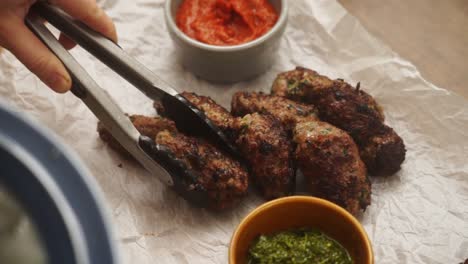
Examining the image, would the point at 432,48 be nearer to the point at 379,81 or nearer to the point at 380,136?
the point at 379,81

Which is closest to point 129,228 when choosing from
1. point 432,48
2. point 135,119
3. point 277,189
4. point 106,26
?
point 135,119

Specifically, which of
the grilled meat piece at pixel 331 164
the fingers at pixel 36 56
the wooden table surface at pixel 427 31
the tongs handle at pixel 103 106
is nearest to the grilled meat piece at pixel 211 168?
the tongs handle at pixel 103 106

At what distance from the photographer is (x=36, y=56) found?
1690 mm

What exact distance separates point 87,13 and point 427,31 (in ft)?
4.60

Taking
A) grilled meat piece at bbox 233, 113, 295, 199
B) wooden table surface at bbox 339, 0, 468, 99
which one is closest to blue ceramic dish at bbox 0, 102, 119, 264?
grilled meat piece at bbox 233, 113, 295, 199

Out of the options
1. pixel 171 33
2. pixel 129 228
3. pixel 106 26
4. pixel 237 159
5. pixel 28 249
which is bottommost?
pixel 129 228

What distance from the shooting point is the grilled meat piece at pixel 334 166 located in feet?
5.90

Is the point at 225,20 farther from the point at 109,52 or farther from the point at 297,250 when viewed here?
the point at 297,250

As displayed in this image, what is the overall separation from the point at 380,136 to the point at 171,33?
2.76 ft

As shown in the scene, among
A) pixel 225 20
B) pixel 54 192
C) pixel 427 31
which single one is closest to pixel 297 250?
pixel 225 20

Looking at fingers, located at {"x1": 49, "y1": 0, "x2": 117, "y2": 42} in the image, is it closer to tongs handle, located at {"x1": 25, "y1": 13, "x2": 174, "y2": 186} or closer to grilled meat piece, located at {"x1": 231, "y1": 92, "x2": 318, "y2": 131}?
tongs handle, located at {"x1": 25, "y1": 13, "x2": 174, "y2": 186}

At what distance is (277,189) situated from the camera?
187 centimetres

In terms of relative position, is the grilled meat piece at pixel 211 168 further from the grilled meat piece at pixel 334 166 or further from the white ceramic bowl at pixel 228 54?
the white ceramic bowl at pixel 228 54

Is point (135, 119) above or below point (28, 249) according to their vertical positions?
below
